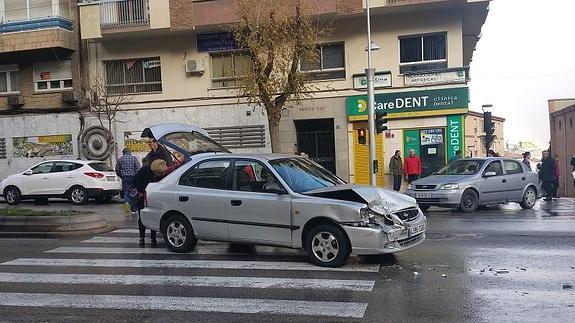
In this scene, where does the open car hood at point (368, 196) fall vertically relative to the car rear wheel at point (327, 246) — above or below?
above

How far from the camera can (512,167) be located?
1520 centimetres

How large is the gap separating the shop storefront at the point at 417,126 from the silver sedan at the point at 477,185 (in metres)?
5.50

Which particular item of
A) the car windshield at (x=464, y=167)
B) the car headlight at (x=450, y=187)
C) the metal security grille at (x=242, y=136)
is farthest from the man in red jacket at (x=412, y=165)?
the metal security grille at (x=242, y=136)

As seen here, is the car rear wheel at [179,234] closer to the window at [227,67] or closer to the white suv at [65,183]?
the white suv at [65,183]

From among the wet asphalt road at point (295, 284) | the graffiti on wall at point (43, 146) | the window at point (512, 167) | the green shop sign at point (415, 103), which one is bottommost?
the wet asphalt road at point (295, 284)

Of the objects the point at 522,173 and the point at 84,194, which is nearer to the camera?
the point at 522,173

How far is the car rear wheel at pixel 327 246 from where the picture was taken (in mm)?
7090

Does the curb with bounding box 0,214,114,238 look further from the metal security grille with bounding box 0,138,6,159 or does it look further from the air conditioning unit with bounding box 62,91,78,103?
the metal security grille with bounding box 0,138,6,159

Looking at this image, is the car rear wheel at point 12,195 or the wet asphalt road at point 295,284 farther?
the car rear wheel at point 12,195

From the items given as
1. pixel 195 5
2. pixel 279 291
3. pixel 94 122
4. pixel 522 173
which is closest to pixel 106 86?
pixel 94 122

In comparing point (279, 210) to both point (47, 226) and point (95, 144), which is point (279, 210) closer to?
point (47, 226)

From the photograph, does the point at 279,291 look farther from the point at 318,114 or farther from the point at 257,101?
the point at 318,114

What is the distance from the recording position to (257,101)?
63.2ft

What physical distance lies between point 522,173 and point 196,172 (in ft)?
34.1
